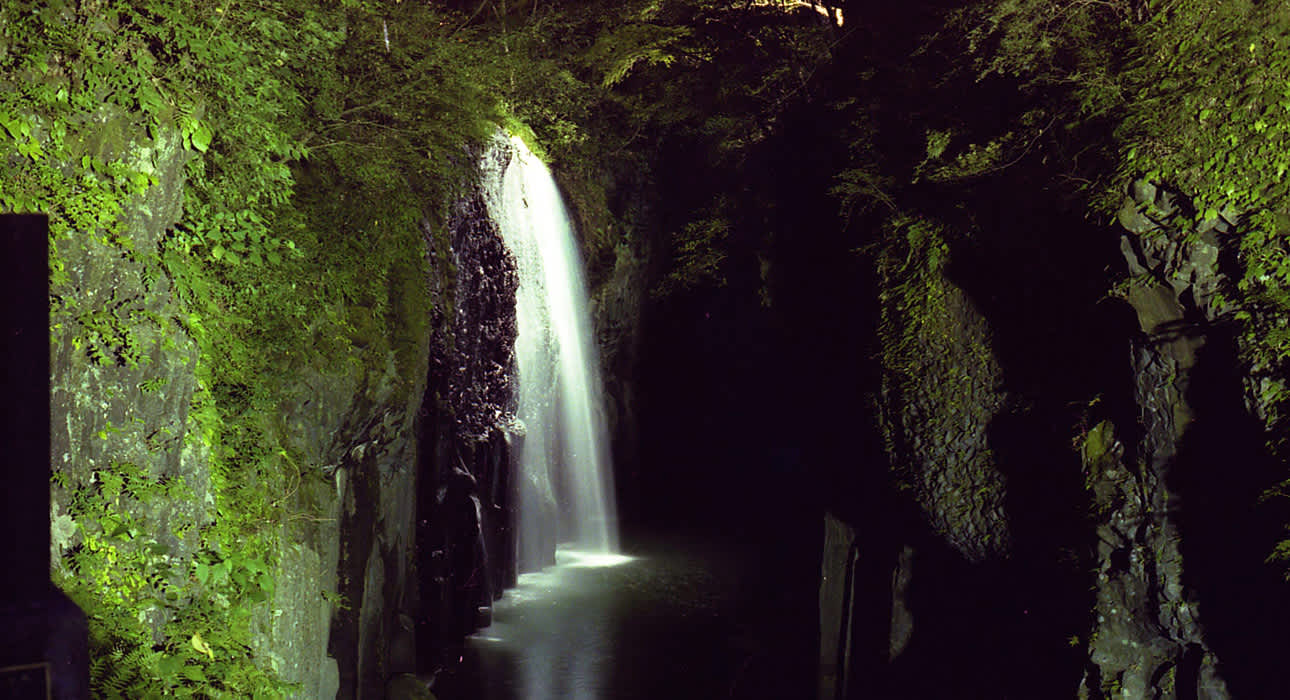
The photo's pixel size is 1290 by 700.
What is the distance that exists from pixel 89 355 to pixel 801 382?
9600 mm

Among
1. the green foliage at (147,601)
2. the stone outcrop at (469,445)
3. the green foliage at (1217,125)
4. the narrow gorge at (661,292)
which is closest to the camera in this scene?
the green foliage at (147,601)

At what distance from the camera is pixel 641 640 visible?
42.8 ft

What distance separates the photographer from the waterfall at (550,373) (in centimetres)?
1484

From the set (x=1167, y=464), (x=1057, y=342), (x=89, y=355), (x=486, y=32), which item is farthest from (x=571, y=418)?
(x=89, y=355)

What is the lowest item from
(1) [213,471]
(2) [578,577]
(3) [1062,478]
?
(2) [578,577]

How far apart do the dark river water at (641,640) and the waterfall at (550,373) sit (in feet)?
5.53

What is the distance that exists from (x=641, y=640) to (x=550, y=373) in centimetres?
562

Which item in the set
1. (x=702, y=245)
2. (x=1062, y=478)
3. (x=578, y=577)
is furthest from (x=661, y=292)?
(x=1062, y=478)

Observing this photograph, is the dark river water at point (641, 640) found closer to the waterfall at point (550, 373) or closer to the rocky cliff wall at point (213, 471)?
the waterfall at point (550, 373)

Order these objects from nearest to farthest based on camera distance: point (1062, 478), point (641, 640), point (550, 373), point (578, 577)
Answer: point (1062, 478) → point (641, 640) → point (578, 577) → point (550, 373)

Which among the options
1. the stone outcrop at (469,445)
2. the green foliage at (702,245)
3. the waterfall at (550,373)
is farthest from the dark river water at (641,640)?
the green foliage at (702,245)

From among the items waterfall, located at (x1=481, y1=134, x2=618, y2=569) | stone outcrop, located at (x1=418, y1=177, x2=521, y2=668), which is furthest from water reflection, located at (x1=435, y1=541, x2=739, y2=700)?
waterfall, located at (x1=481, y1=134, x2=618, y2=569)

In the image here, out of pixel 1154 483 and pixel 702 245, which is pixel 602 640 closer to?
pixel 702 245

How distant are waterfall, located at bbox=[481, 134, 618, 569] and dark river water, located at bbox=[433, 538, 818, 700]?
5.53 feet
